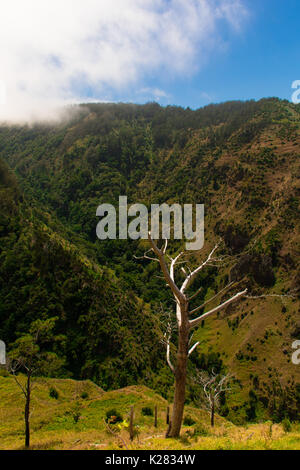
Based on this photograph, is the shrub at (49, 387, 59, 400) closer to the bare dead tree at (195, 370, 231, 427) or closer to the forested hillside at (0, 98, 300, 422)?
the forested hillside at (0, 98, 300, 422)

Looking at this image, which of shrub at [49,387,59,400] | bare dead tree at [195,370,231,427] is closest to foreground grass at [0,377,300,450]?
shrub at [49,387,59,400]

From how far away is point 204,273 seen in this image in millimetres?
100062

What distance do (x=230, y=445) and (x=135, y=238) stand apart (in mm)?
125035

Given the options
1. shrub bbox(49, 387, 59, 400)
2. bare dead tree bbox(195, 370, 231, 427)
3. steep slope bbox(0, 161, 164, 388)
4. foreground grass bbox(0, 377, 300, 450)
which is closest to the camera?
foreground grass bbox(0, 377, 300, 450)

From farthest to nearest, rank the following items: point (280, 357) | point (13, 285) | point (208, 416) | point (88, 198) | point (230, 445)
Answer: point (88, 198), point (280, 357), point (13, 285), point (208, 416), point (230, 445)

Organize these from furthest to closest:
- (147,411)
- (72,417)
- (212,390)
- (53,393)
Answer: (53,393) < (212,390) < (147,411) < (72,417)

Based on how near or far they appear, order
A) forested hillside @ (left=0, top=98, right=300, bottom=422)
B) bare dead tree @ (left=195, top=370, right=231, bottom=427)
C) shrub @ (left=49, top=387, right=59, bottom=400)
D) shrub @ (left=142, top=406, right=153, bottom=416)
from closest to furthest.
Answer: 1. bare dead tree @ (left=195, top=370, right=231, bottom=427)
2. shrub @ (left=142, top=406, right=153, bottom=416)
3. shrub @ (left=49, top=387, right=59, bottom=400)
4. forested hillside @ (left=0, top=98, right=300, bottom=422)

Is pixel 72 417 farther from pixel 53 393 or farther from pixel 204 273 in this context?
pixel 204 273

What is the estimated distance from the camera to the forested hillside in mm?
47531

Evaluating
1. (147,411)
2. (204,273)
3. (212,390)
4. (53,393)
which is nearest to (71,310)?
(53,393)

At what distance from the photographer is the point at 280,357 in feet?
193

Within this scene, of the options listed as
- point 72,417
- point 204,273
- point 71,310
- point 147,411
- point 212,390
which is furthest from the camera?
point 204,273
